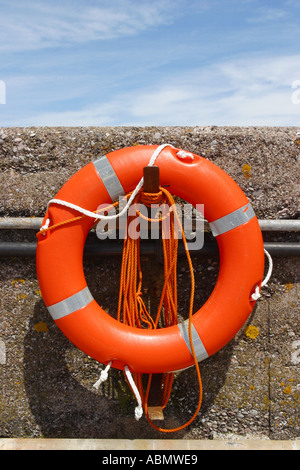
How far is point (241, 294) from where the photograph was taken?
5.05 feet

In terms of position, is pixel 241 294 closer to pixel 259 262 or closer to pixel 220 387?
pixel 259 262

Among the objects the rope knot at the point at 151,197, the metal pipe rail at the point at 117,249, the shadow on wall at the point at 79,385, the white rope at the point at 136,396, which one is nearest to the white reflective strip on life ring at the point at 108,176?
the rope knot at the point at 151,197

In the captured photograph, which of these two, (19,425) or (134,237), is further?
(19,425)

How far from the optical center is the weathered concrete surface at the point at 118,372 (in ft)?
5.82

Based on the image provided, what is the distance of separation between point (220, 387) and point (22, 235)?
1.05 meters

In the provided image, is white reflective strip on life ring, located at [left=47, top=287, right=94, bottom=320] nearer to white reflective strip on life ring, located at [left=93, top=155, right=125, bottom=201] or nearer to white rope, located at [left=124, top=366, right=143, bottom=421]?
white rope, located at [left=124, top=366, right=143, bottom=421]

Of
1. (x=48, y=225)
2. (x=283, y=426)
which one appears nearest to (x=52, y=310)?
(x=48, y=225)

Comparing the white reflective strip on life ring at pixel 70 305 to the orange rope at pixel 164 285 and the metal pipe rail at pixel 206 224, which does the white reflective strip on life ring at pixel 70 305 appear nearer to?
the orange rope at pixel 164 285

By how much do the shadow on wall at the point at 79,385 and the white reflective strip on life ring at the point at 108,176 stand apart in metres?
0.49

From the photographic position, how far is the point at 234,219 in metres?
1.53
